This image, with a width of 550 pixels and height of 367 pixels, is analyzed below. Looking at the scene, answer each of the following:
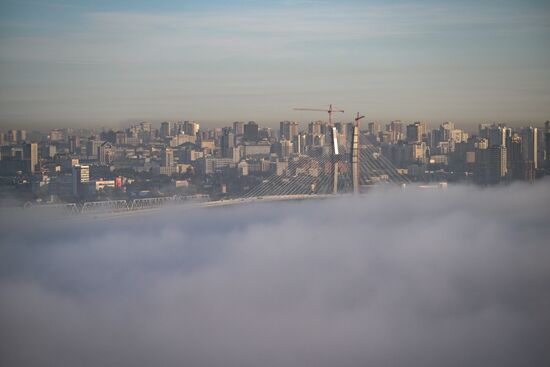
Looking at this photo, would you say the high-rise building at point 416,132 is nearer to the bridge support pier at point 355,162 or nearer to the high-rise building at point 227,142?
the bridge support pier at point 355,162

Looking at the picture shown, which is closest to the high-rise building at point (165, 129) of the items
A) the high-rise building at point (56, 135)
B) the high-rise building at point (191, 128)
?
the high-rise building at point (191, 128)

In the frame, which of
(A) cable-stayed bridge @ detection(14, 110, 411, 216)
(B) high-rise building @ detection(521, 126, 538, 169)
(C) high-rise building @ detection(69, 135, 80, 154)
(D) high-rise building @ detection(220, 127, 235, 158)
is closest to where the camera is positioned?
(B) high-rise building @ detection(521, 126, 538, 169)

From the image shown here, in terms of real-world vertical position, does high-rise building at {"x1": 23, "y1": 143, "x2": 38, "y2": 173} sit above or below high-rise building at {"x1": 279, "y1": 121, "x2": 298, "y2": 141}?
below

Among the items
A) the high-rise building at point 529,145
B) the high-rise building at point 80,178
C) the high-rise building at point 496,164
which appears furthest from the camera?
the high-rise building at point 496,164

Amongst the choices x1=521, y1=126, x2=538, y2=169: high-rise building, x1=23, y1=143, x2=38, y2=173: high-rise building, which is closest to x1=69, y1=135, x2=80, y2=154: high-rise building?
x1=23, y1=143, x2=38, y2=173: high-rise building

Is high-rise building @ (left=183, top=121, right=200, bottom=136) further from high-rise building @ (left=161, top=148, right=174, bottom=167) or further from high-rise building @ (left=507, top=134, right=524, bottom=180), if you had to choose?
high-rise building @ (left=507, top=134, right=524, bottom=180)

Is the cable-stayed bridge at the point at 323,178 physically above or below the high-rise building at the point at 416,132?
below

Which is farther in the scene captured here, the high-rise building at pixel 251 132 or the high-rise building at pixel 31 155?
the high-rise building at pixel 251 132

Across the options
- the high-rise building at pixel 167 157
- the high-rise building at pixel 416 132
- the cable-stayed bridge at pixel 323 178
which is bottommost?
the cable-stayed bridge at pixel 323 178

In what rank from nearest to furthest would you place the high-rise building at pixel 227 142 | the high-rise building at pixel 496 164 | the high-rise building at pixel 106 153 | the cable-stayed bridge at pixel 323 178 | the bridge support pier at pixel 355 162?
the high-rise building at pixel 496 164
the high-rise building at pixel 106 153
the cable-stayed bridge at pixel 323 178
the bridge support pier at pixel 355 162
the high-rise building at pixel 227 142

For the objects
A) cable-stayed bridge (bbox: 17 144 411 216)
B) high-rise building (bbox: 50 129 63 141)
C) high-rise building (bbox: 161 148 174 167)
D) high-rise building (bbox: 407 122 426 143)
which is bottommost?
cable-stayed bridge (bbox: 17 144 411 216)
